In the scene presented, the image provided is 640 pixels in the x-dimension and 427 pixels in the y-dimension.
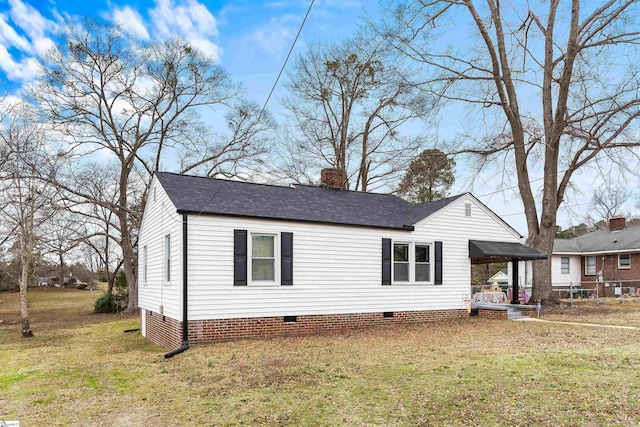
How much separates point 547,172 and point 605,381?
1497 centimetres

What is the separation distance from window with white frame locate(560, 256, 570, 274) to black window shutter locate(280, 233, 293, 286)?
24013 mm

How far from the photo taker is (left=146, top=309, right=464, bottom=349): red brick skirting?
1072cm

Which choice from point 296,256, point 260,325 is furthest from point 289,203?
point 260,325

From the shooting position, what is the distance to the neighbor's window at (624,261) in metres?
27.3

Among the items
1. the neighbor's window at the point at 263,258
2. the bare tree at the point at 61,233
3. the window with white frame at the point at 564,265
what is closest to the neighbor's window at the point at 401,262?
the neighbor's window at the point at 263,258

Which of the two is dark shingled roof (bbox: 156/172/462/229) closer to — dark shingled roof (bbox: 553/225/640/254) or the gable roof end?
the gable roof end

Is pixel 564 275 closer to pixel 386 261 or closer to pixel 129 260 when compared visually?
pixel 386 261

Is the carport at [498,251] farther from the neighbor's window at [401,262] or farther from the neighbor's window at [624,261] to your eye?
the neighbor's window at [624,261]

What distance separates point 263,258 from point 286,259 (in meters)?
0.59

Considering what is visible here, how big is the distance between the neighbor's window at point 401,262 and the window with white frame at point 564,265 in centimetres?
2015

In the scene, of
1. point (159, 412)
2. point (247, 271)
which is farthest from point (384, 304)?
point (159, 412)

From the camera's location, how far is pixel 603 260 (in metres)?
28.7

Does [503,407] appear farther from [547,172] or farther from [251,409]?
[547,172]

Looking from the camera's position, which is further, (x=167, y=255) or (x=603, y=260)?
(x=603, y=260)
